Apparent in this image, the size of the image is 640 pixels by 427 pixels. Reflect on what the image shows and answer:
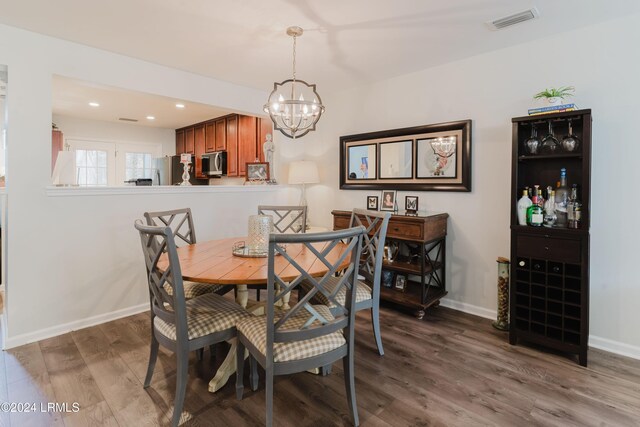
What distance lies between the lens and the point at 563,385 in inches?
80.7

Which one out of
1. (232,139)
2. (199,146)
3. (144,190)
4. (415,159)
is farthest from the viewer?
(199,146)

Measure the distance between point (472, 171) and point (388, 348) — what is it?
5.78ft

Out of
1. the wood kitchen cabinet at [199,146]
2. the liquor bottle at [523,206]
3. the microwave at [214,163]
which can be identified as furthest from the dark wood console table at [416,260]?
the wood kitchen cabinet at [199,146]

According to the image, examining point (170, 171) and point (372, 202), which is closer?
point (372, 202)

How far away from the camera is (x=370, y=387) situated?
6.64 ft

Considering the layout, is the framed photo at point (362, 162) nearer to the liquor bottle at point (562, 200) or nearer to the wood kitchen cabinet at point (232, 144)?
the liquor bottle at point (562, 200)

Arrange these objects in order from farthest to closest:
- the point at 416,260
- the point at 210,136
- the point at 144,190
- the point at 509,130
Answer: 1. the point at 210,136
2. the point at 416,260
3. the point at 144,190
4. the point at 509,130

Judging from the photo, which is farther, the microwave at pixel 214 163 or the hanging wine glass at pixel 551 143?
the microwave at pixel 214 163

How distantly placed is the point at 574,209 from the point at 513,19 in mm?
1393

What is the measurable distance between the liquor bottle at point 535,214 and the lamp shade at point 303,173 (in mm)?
2273

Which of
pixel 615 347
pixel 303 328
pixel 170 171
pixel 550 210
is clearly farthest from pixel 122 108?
pixel 615 347

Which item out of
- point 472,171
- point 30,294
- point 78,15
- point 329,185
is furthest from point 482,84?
point 30,294

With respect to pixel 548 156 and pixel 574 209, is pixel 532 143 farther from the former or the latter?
pixel 574 209

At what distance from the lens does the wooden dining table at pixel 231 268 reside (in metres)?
1.67
